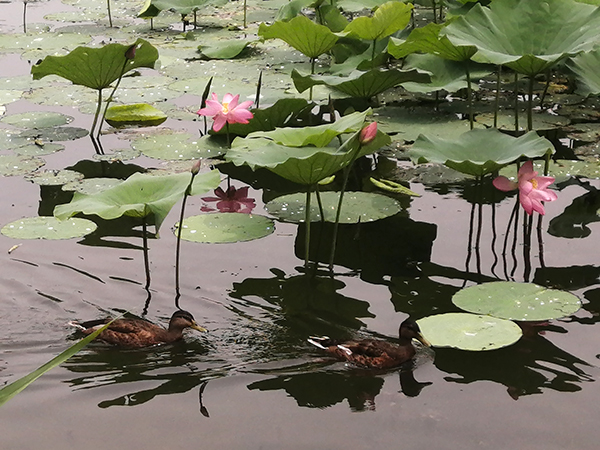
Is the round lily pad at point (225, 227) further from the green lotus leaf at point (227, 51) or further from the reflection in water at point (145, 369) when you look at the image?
the green lotus leaf at point (227, 51)

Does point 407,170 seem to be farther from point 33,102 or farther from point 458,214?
point 33,102

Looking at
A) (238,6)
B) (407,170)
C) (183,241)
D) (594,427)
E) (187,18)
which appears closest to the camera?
(594,427)

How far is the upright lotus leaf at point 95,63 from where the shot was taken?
5.76 metres

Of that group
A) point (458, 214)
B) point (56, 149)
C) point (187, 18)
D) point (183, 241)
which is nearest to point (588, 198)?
point (458, 214)

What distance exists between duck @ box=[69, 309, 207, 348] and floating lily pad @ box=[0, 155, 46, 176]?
228 cm

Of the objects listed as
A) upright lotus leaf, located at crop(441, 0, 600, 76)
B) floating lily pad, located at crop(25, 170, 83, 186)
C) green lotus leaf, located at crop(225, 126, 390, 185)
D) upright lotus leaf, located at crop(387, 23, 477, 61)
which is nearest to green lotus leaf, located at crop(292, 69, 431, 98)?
upright lotus leaf, located at crop(387, 23, 477, 61)

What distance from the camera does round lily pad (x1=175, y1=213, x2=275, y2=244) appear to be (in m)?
4.64

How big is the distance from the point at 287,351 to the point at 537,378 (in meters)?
1.06

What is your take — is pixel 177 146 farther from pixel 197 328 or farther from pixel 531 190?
pixel 531 190

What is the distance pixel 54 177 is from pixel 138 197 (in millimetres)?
1728

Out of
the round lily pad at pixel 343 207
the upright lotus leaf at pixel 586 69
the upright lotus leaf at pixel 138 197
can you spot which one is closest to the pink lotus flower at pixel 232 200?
the round lily pad at pixel 343 207

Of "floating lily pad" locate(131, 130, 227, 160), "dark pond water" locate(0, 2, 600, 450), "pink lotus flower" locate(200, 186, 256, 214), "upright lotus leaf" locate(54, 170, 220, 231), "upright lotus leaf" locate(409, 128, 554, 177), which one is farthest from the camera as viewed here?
"floating lily pad" locate(131, 130, 227, 160)

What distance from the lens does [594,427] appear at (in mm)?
3086

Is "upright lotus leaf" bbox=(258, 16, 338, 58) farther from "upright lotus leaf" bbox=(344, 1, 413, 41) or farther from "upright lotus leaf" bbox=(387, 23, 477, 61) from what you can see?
"upright lotus leaf" bbox=(387, 23, 477, 61)
